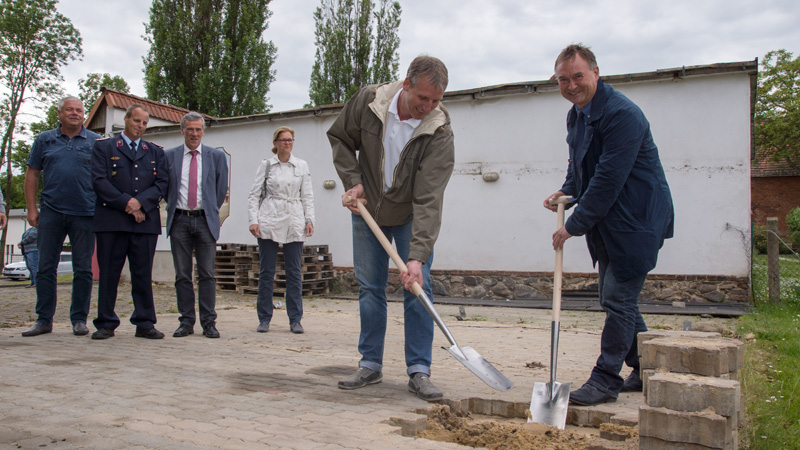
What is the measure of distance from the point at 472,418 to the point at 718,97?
859 centimetres

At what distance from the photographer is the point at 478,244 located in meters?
11.3

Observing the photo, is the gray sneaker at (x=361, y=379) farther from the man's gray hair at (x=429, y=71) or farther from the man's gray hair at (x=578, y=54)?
the man's gray hair at (x=578, y=54)

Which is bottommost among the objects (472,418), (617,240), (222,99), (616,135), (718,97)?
(472,418)

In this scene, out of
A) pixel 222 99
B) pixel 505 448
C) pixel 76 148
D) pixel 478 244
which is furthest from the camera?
pixel 222 99

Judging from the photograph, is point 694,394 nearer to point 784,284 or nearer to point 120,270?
point 120,270

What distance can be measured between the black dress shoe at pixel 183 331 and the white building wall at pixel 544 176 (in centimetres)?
654

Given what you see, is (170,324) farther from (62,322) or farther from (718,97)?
(718,97)

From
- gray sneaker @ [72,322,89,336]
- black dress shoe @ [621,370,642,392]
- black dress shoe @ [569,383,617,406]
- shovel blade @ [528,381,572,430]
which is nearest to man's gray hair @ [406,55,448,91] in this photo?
shovel blade @ [528,381,572,430]

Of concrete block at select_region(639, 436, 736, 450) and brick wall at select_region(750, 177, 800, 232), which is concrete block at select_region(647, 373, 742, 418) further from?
brick wall at select_region(750, 177, 800, 232)

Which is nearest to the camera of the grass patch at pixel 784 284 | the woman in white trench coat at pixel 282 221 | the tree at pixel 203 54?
the woman in white trench coat at pixel 282 221

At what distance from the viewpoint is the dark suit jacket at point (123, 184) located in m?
5.33

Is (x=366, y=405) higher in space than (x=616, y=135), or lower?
lower

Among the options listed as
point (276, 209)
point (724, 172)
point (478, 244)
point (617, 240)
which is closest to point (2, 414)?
point (617, 240)

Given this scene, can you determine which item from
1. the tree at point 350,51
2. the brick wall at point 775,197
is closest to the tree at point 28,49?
the tree at point 350,51
